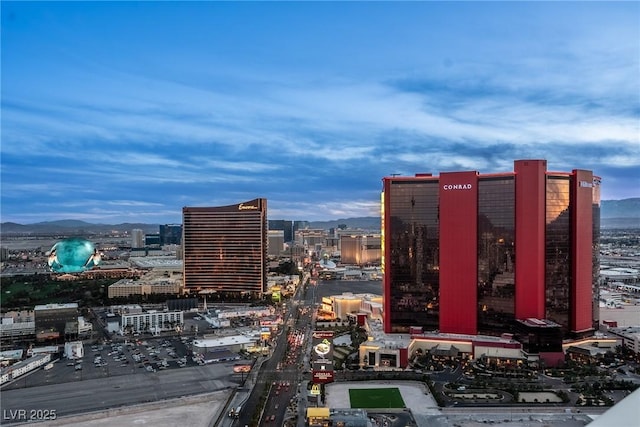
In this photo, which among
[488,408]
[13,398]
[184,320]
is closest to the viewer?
[488,408]

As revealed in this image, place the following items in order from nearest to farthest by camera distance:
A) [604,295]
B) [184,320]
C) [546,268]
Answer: [546,268]
[184,320]
[604,295]

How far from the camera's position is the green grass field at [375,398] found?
12.9m

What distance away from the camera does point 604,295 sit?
26.8 meters

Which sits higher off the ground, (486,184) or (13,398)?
(486,184)

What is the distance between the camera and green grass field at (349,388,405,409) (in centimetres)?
1291

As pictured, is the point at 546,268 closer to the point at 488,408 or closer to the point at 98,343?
the point at 488,408

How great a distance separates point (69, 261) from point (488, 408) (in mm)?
26437

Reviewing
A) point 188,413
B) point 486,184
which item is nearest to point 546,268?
point 486,184

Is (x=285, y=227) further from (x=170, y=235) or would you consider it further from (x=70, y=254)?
(x=70, y=254)

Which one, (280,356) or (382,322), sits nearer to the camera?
(280,356)

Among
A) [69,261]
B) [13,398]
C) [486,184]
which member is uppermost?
[486,184]

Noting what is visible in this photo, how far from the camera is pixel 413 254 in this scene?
18641mm

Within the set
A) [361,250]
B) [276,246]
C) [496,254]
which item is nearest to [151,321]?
[496,254]

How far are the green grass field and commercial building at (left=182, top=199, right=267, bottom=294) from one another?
18121 millimetres
